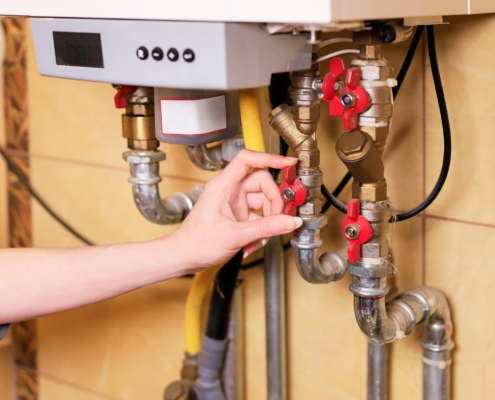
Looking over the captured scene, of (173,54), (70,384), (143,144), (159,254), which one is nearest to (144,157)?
(143,144)

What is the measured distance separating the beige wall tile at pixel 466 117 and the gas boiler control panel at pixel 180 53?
0.71ft

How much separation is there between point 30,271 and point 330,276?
0.33 meters

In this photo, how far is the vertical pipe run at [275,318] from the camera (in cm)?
95

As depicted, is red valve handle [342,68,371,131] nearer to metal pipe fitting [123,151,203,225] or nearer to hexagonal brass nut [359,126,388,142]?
hexagonal brass nut [359,126,388,142]

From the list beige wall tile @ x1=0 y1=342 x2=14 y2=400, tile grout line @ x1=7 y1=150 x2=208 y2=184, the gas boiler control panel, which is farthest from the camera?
beige wall tile @ x1=0 y1=342 x2=14 y2=400

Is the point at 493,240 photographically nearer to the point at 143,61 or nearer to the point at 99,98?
the point at 143,61

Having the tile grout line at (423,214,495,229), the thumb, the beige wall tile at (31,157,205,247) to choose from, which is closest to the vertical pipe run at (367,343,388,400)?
the tile grout line at (423,214,495,229)

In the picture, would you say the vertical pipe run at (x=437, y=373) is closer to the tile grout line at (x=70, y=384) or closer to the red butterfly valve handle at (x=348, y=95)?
the red butterfly valve handle at (x=348, y=95)

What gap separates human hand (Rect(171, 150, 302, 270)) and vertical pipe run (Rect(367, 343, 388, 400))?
0.25 m

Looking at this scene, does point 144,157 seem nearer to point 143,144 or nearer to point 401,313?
point 143,144

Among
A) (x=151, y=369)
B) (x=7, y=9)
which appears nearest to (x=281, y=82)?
(x=7, y=9)

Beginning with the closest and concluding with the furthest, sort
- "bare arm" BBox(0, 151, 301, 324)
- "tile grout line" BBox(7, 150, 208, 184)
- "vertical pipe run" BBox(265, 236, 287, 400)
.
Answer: "bare arm" BBox(0, 151, 301, 324) → "vertical pipe run" BBox(265, 236, 287, 400) → "tile grout line" BBox(7, 150, 208, 184)

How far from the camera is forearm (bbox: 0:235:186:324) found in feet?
2.51

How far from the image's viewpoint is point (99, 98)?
112 cm
